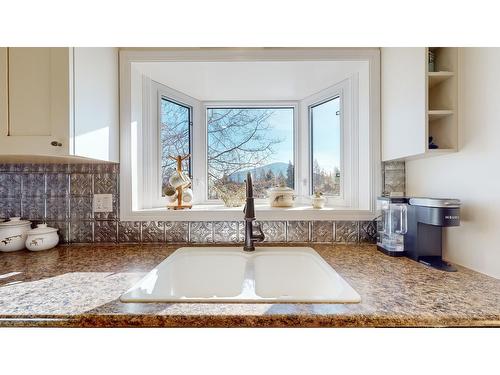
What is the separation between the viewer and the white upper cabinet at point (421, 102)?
3.13 feet

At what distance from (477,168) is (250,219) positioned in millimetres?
927

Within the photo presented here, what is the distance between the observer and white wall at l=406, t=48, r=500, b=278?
2.75ft

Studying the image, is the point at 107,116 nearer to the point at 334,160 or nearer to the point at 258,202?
the point at 258,202

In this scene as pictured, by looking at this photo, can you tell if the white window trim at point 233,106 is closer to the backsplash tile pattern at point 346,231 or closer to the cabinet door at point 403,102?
the backsplash tile pattern at point 346,231

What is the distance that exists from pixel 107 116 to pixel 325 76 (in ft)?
4.18

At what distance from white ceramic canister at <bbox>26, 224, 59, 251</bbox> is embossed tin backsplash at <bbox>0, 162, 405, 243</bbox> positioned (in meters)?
0.08

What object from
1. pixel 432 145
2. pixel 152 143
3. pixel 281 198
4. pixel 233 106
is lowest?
pixel 281 198

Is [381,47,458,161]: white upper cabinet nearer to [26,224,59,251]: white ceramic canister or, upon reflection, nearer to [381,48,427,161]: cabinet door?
[381,48,427,161]: cabinet door

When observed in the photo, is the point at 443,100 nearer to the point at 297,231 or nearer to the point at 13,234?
the point at 297,231

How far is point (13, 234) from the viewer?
47.4 inches

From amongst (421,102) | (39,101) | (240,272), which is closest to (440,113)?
(421,102)

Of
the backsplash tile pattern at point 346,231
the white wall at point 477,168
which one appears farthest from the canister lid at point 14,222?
the white wall at point 477,168

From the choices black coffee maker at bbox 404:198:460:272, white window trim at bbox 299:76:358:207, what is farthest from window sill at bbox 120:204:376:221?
black coffee maker at bbox 404:198:460:272
